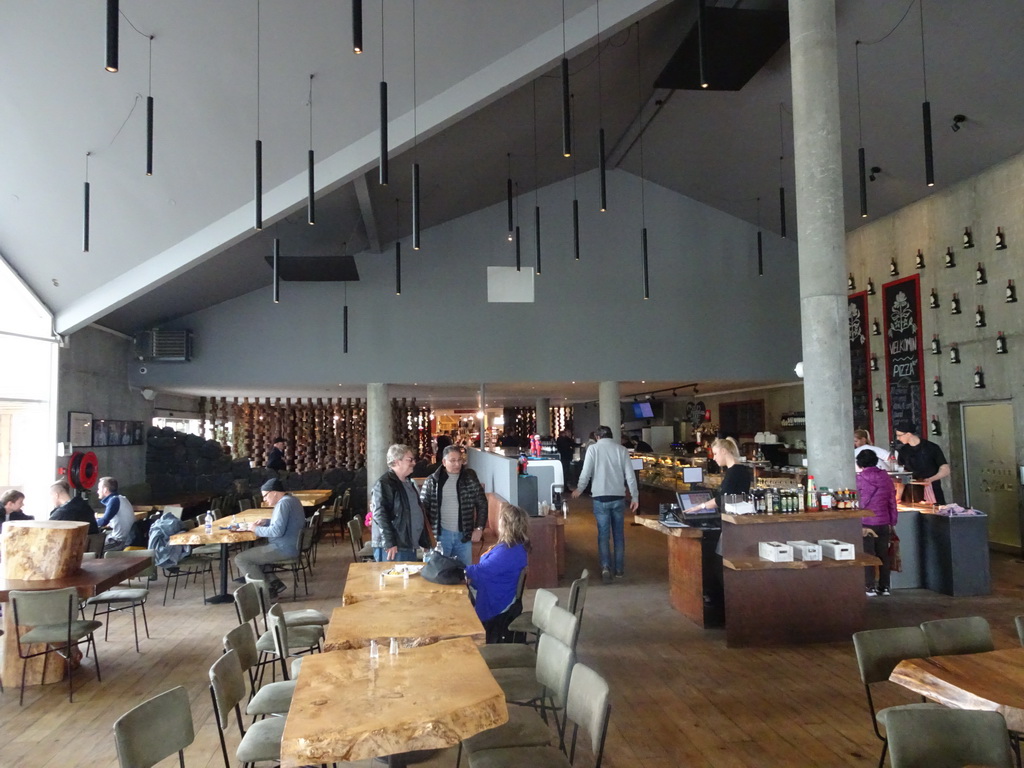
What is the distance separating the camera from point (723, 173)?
11.3 meters

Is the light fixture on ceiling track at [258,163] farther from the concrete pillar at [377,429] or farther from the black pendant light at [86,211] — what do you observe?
the concrete pillar at [377,429]

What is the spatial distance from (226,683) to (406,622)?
846 mm

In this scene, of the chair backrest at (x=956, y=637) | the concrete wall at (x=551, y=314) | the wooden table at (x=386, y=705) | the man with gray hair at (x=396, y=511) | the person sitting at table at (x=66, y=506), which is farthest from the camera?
the concrete wall at (x=551, y=314)

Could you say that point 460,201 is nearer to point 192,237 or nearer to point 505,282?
point 505,282

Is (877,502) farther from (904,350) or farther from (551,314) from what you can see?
(551,314)

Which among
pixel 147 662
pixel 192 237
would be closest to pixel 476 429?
pixel 192 237

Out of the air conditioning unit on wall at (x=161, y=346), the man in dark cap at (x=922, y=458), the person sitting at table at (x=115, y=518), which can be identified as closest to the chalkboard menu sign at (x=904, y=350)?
the man in dark cap at (x=922, y=458)

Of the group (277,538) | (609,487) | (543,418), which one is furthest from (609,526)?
(543,418)

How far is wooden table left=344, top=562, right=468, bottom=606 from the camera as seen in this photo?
3.89m

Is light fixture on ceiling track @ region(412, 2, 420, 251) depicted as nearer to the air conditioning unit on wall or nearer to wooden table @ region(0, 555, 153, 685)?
wooden table @ region(0, 555, 153, 685)

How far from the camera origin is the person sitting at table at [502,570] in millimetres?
→ 4195

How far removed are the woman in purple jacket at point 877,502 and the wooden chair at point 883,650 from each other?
3.42 meters

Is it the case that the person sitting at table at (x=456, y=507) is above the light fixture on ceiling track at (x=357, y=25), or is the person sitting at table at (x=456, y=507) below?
below

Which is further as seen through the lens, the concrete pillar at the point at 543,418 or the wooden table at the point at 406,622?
the concrete pillar at the point at 543,418
